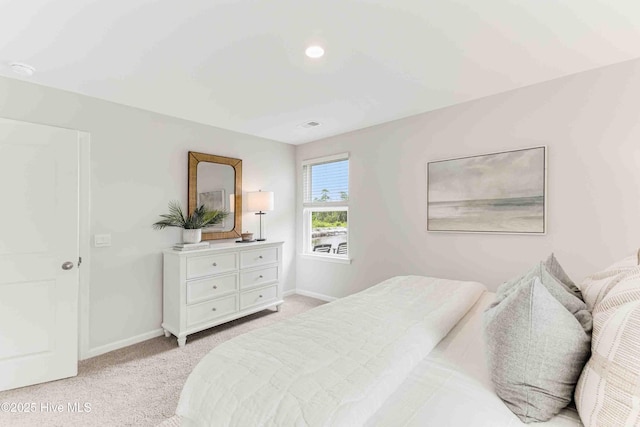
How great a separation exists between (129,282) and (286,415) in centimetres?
279

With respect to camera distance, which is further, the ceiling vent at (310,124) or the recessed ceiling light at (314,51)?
the ceiling vent at (310,124)

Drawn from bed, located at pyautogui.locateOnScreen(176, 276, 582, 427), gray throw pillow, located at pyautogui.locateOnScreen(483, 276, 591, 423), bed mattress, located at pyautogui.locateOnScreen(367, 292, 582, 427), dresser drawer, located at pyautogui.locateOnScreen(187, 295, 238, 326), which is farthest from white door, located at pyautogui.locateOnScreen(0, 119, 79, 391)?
gray throw pillow, located at pyautogui.locateOnScreen(483, 276, 591, 423)

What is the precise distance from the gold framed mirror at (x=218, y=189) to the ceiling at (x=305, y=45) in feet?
2.73

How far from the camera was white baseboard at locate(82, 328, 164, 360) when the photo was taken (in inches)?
106

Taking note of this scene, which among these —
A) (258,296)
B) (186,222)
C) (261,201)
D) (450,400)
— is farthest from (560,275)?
(186,222)

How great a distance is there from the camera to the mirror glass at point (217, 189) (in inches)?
140

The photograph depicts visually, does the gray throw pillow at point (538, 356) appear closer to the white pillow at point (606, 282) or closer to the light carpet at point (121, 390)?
the white pillow at point (606, 282)

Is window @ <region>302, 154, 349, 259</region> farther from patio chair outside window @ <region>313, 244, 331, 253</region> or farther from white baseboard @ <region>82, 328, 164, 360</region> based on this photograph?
white baseboard @ <region>82, 328, 164, 360</region>

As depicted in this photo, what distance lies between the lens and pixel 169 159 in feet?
10.7

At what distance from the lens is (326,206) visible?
14.2ft

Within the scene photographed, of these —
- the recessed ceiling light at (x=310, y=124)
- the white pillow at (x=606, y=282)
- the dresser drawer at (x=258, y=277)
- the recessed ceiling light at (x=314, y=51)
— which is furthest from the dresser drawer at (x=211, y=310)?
the white pillow at (x=606, y=282)

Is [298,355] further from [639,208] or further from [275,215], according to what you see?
[275,215]

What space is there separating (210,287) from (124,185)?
1383 millimetres

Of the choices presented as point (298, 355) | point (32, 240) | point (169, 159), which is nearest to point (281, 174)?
point (169, 159)
